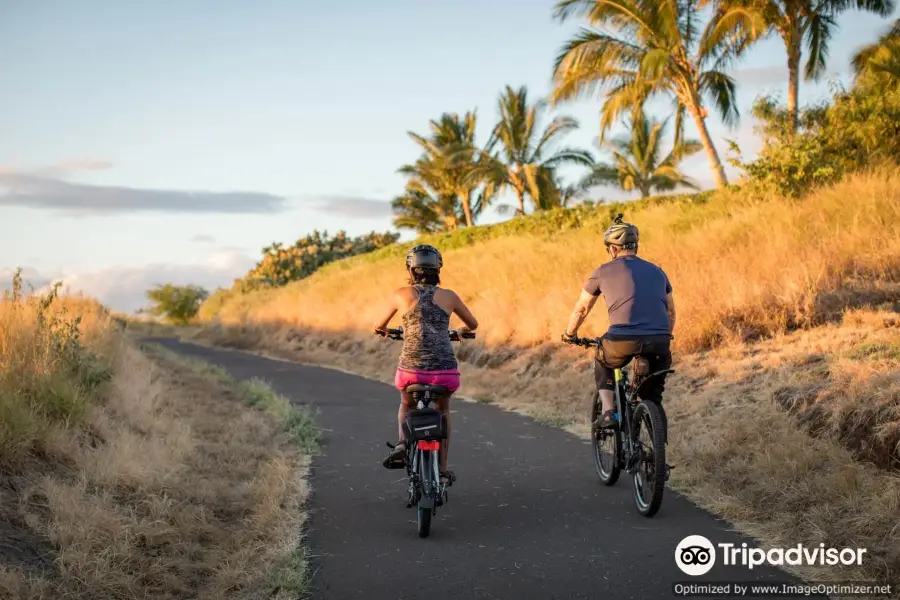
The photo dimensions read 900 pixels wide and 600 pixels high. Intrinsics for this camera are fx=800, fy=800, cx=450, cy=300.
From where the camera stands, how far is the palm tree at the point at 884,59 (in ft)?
77.9

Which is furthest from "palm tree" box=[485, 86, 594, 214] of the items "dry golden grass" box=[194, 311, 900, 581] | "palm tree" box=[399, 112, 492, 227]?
"dry golden grass" box=[194, 311, 900, 581]

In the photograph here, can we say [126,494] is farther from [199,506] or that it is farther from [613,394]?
[613,394]

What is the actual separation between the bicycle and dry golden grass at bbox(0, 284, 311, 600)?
3.20 ft

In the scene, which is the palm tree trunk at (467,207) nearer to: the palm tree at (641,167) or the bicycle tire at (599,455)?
the palm tree at (641,167)

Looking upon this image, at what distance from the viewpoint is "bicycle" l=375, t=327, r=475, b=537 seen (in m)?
5.92

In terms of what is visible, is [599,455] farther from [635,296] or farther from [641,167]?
[641,167]

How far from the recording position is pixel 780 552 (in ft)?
17.3

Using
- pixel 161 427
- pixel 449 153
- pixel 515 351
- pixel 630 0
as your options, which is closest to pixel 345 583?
pixel 161 427

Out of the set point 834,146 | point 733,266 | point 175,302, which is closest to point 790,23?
point 834,146

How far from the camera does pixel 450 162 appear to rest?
5022cm

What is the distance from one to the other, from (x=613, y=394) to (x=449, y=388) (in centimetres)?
158

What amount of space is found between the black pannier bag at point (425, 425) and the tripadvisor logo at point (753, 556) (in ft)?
6.08

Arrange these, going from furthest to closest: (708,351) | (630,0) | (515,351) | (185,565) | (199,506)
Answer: (630,0) < (515,351) < (708,351) < (199,506) < (185,565)

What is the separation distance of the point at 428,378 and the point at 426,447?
1.75 feet
